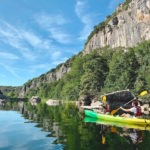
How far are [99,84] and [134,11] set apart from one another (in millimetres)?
29701

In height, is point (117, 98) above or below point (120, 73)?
below

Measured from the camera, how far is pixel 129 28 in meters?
59.2

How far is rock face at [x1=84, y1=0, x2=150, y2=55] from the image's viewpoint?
51.8 metres

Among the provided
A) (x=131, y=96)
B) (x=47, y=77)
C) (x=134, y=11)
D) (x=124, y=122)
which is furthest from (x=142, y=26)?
(x=47, y=77)

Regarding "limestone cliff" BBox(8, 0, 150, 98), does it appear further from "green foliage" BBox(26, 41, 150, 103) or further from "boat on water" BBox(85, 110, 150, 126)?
"boat on water" BBox(85, 110, 150, 126)

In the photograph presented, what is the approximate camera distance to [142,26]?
A: 52.6 m

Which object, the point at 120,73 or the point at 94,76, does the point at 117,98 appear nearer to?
the point at 120,73

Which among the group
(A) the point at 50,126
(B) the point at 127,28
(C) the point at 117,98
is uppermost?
(B) the point at 127,28

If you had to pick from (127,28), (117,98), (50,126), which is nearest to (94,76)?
(117,98)

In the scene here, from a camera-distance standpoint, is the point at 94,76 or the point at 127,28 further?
the point at 127,28

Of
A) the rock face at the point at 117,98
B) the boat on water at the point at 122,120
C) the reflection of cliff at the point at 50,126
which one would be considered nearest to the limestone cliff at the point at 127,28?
the rock face at the point at 117,98

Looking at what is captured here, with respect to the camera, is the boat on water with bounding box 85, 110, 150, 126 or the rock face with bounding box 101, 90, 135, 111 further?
the rock face with bounding box 101, 90, 135, 111

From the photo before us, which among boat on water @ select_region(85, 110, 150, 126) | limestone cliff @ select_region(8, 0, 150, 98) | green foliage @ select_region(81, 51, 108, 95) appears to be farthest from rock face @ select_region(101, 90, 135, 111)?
limestone cliff @ select_region(8, 0, 150, 98)

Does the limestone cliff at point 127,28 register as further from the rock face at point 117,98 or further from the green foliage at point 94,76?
the rock face at point 117,98
